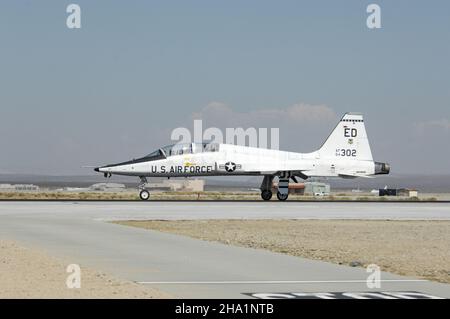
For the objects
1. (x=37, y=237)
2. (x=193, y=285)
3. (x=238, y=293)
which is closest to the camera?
(x=238, y=293)

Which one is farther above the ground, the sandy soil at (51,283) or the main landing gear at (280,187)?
the main landing gear at (280,187)

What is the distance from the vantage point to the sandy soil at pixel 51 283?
13312 mm

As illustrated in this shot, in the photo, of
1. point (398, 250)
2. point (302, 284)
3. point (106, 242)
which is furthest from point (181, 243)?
point (302, 284)

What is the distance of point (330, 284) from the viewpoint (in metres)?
15.1

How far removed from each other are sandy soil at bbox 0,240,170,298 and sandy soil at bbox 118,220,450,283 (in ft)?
18.9

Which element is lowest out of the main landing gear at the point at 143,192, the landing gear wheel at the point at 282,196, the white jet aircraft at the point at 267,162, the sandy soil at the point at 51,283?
the sandy soil at the point at 51,283

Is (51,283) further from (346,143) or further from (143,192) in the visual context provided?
(346,143)

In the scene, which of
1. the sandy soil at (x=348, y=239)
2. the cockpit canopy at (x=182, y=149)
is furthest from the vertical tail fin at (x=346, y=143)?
the sandy soil at (x=348, y=239)

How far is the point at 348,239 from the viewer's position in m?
26.6

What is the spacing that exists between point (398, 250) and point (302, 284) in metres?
8.52

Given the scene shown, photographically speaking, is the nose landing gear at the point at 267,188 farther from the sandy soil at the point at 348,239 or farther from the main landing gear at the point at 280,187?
the sandy soil at the point at 348,239

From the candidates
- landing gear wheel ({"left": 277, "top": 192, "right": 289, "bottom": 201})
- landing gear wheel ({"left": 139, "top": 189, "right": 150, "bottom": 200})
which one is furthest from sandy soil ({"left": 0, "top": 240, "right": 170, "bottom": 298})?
landing gear wheel ({"left": 277, "top": 192, "right": 289, "bottom": 201})

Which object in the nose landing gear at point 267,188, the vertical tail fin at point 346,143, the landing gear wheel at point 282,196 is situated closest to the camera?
the landing gear wheel at point 282,196
